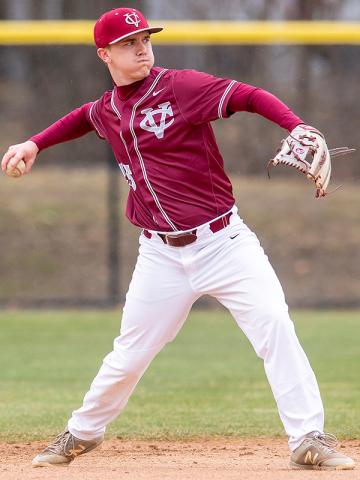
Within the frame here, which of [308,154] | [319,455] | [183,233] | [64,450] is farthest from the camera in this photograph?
[64,450]

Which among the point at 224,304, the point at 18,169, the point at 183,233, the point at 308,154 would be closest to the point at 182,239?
the point at 183,233

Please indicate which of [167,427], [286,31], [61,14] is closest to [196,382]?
[167,427]

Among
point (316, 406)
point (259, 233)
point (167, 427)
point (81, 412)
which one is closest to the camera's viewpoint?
point (316, 406)

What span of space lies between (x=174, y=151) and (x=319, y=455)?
1.36 m

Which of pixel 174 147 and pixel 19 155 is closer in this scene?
pixel 174 147

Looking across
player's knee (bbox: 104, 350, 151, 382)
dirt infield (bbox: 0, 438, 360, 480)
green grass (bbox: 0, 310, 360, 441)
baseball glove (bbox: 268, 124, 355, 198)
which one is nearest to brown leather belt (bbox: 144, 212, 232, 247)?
baseball glove (bbox: 268, 124, 355, 198)

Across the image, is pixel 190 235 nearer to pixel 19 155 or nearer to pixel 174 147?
pixel 174 147

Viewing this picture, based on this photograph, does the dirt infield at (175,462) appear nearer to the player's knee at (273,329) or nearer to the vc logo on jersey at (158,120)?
the player's knee at (273,329)

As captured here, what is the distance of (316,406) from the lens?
425 centimetres

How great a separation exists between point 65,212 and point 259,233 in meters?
2.33

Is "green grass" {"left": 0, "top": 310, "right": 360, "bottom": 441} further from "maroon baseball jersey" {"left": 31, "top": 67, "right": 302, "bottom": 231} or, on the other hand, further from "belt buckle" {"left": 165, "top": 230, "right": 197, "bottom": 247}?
"maroon baseball jersey" {"left": 31, "top": 67, "right": 302, "bottom": 231}

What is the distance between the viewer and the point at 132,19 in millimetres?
4441

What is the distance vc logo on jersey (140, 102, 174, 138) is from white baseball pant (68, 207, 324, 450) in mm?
440

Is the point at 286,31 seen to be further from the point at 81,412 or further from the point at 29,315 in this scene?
the point at 81,412
